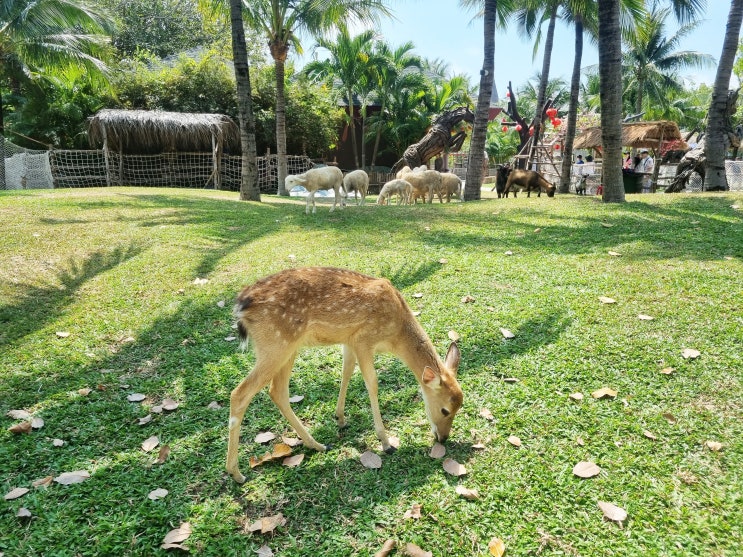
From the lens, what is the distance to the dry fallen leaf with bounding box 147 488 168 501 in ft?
10.5

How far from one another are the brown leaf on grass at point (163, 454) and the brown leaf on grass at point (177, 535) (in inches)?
28.5

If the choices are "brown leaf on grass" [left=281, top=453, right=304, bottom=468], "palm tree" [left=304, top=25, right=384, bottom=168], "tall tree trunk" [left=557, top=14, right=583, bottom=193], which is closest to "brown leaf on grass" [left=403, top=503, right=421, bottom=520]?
"brown leaf on grass" [left=281, top=453, right=304, bottom=468]

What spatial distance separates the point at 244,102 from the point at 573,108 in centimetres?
1333

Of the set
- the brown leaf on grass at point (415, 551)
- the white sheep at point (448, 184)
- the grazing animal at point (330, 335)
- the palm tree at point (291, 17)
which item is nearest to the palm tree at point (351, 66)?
the palm tree at point (291, 17)

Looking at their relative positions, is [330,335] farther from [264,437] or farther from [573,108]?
[573,108]

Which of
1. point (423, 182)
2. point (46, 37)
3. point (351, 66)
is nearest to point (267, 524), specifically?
point (423, 182)

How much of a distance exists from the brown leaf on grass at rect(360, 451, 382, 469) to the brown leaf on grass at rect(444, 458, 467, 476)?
488 millimetres

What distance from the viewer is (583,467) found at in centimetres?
331

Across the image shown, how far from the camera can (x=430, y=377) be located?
352cm

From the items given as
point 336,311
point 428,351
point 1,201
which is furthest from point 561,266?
point 1,201

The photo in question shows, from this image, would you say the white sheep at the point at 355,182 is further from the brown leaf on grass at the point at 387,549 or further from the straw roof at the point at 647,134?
the straw roof at the point at 647,134

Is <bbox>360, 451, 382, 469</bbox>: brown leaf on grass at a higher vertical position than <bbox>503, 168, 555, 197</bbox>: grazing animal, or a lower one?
lower

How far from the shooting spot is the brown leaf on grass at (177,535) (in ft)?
9.33

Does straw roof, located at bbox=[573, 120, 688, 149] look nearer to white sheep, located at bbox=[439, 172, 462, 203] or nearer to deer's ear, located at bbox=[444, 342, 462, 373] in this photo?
white sheep, located at bbox=[439, 172, 462, 203]
